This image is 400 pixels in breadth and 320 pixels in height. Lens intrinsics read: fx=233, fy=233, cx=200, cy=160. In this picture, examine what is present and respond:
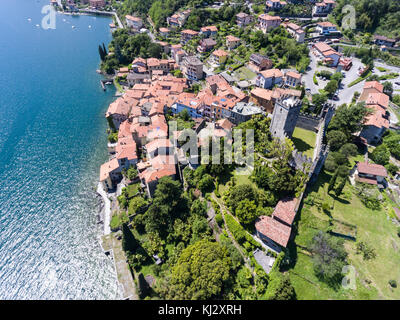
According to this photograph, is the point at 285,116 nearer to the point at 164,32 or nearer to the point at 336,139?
the point at 336,139

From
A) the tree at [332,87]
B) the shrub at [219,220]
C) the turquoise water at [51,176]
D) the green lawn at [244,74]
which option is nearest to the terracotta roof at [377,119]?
the tree at [332,87]

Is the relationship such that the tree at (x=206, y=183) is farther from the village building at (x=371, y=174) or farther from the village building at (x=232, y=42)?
the village building at (x=232, y=42)

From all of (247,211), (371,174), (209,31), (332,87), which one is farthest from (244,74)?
(247,211)

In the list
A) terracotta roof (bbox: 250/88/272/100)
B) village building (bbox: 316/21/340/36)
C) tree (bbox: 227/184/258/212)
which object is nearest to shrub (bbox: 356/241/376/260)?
tree (bbox: 227/184/258/212)

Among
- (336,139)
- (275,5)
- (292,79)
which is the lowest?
(336,139)

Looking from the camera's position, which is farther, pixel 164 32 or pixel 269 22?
pixel 164 32

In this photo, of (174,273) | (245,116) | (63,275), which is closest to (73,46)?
(245,116)

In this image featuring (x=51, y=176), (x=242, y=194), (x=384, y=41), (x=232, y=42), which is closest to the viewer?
(x=242, y=194)
